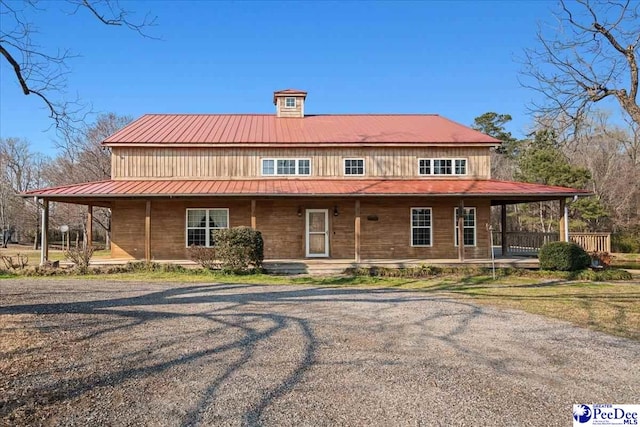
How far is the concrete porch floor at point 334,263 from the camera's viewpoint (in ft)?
54.5

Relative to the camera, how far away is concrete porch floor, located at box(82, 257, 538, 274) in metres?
16.6

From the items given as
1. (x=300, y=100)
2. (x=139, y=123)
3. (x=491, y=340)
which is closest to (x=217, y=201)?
(x=139, y=123)

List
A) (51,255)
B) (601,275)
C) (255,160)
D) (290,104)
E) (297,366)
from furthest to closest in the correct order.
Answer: (51,255) → (290,104) → (255,160) → (601,275) → (297,366)

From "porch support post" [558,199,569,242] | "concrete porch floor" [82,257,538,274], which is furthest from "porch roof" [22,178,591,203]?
"concrete porch floor" [82,257,538,274]

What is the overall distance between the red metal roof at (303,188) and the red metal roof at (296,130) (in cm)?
189

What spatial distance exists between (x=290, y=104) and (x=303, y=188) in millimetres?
8315

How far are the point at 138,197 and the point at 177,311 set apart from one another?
9.52 meters

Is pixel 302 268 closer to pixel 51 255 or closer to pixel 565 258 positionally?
pixel 565 258

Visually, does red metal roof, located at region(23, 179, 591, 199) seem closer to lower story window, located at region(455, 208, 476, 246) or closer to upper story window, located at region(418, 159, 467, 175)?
upper story window, located at region(418, 159, 467, 175)

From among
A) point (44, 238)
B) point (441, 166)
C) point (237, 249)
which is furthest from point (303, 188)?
point (44, 238)

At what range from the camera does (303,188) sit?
58.6ft

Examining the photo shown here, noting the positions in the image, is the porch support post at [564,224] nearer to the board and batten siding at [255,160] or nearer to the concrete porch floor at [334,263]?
the concrete porch floor at [334,263]

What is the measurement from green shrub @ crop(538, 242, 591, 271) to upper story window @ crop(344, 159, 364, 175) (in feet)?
26.9

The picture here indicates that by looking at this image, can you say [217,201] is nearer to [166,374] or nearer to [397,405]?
[166,374]
